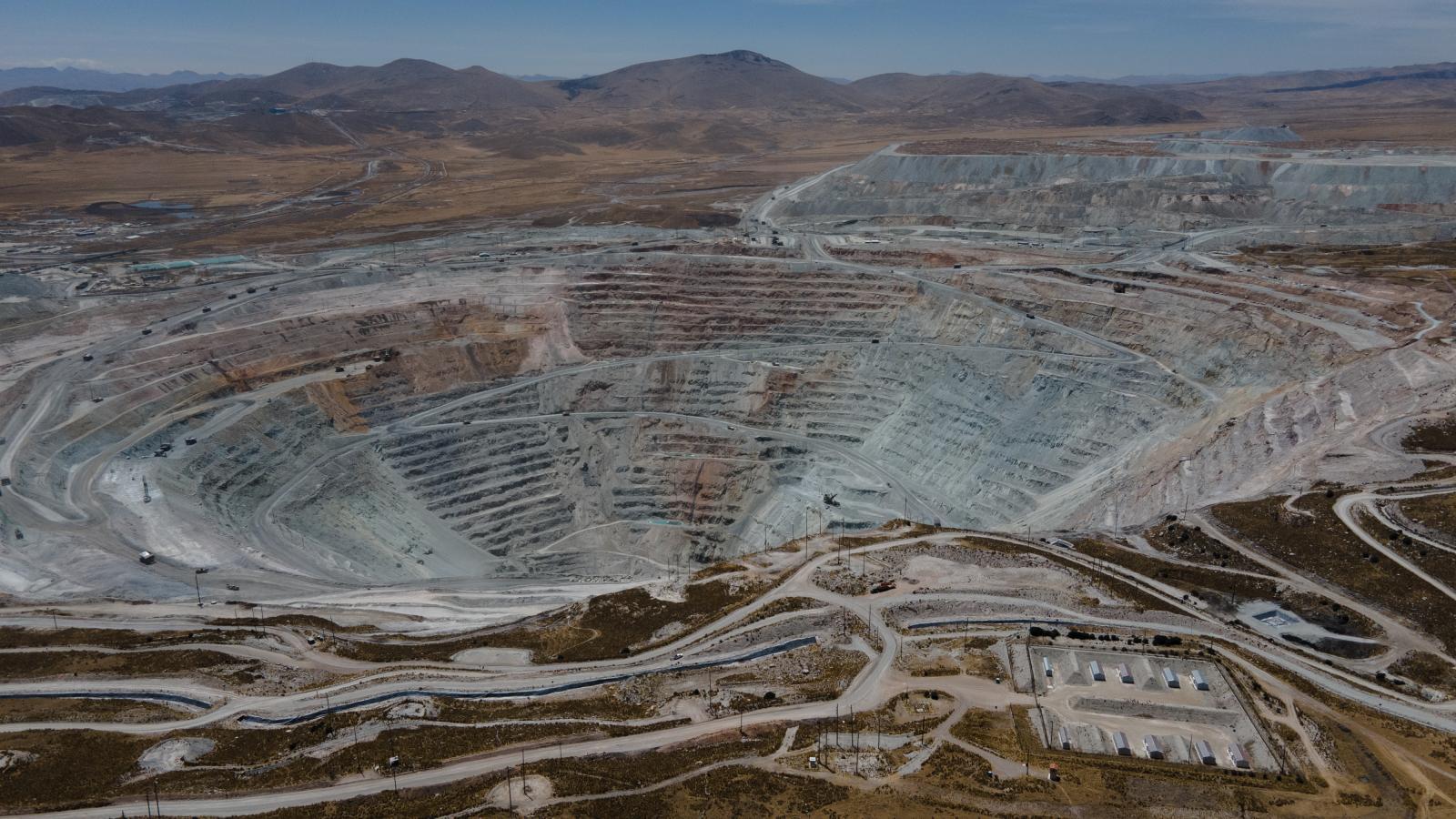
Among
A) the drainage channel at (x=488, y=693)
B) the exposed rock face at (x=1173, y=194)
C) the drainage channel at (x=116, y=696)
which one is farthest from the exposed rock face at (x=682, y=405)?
the drainage channel at (x=488, y=693)

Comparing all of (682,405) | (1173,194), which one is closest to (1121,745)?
(682,405)

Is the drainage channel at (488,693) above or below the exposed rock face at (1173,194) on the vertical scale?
below

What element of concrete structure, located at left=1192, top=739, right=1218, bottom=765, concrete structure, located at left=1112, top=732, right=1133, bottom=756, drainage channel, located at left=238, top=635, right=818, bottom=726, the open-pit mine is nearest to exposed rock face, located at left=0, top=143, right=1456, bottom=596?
the open-pit mine

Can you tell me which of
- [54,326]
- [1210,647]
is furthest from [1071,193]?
[54,326]

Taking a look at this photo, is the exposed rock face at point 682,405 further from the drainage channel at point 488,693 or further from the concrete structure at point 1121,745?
the concrete structure at point 1121,745

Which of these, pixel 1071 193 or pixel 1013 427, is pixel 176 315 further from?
pixel 1071 193

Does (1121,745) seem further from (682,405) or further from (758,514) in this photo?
(682,405)

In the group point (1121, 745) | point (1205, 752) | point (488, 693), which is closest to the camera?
point (1205, 752)

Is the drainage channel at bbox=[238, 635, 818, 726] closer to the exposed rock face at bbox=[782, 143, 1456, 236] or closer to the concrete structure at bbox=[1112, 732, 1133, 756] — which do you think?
the concrete structure at bbox=[1112, 732, 1133, 756]
